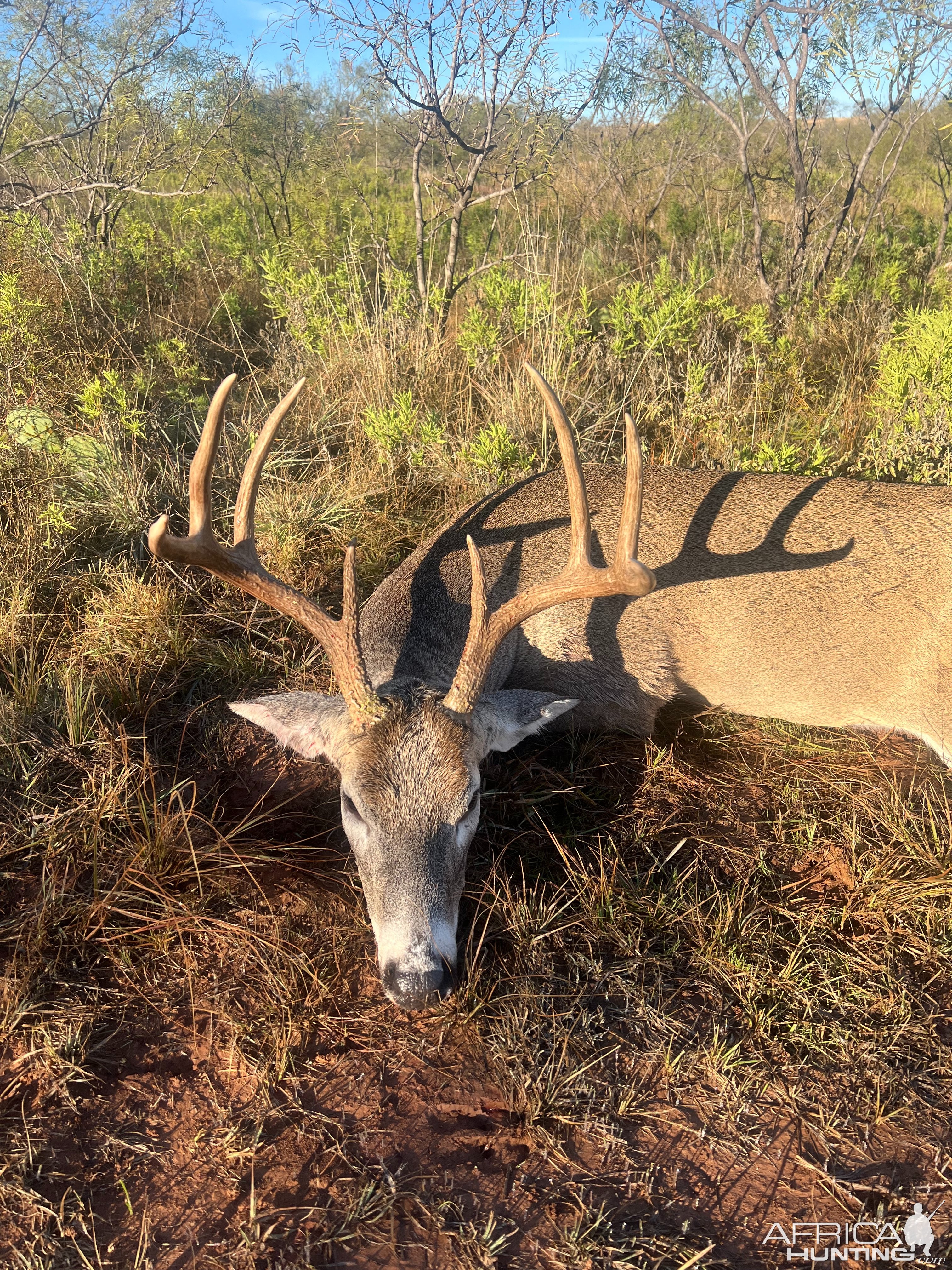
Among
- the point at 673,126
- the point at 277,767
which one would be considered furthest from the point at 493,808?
the point at 673,126

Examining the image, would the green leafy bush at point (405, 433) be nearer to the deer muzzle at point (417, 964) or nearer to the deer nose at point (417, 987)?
the deer muzzle at point (417, 964)

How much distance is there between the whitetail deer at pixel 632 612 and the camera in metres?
2.76

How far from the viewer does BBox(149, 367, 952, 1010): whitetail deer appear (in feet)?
9.06

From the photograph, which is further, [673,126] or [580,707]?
[673,126]

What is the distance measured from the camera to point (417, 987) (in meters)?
2.34

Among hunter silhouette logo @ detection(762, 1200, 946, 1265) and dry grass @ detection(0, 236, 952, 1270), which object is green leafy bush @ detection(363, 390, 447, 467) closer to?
dry grass @ detection(0, 236, 952, 1270)

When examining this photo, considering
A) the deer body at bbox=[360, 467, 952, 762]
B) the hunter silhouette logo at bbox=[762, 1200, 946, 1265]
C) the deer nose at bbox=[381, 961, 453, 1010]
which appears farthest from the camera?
the deer body at bbox=[360, 467, 952, 762]

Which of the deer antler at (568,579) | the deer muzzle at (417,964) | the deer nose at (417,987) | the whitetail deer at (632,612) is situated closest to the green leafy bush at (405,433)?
the whitetail deer at (632,612)

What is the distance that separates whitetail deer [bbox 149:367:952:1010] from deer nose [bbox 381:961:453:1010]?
455 mm

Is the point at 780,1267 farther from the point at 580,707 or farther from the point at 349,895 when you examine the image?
the point at 580,707

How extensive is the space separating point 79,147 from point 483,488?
5.63 meters

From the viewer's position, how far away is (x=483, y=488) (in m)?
4.76

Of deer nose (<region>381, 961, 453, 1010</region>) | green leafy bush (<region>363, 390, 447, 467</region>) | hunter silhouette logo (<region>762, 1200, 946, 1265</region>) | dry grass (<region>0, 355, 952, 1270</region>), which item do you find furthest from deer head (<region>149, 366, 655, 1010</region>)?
green leafy bush (<region>363, 390, 447, 467</region>)

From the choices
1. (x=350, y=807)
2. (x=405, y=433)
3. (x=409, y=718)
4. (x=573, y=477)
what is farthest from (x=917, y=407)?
(x=350, y=807)
